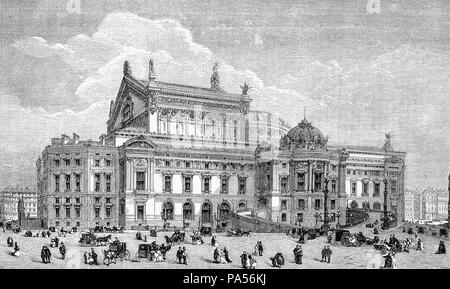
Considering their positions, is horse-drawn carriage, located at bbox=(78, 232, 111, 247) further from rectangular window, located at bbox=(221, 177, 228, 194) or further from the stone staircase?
rectangular window, located at bbox=(221, 177, 228, 194)

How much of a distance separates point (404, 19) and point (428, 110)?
2.32 metres

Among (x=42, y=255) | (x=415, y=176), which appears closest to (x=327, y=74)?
(x=415, y=176)

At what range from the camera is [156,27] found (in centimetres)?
1460

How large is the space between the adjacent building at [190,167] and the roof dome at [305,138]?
3cm

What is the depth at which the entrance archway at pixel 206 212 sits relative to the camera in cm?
1634

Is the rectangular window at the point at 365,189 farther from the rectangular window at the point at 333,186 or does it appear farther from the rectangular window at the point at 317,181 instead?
the rectangular window at the point at 317,181

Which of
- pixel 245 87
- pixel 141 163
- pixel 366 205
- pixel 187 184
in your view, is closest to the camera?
pixel 245 87

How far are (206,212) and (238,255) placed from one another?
253 cm

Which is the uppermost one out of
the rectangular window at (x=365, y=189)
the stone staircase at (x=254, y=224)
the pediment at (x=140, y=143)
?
the pediment at (x=140, y=143)

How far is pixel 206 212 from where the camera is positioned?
54.5ft

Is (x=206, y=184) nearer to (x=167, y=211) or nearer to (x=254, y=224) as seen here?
(x=167, y=211)

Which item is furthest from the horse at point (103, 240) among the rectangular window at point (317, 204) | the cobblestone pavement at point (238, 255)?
the rectangular window at point (317, 204)

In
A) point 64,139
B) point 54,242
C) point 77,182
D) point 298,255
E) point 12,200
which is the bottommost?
point 298,255

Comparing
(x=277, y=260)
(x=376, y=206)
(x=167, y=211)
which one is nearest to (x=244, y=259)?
(x=277, y=260)
